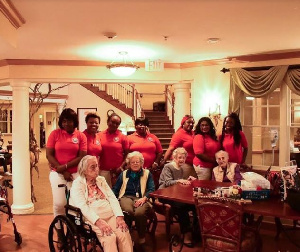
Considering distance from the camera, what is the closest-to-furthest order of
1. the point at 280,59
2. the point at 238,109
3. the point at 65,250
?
the point at 65,250 → the point at 280,59 → the point at 238,109

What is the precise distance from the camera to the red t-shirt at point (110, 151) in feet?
14.7

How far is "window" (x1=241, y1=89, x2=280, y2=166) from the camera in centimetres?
534

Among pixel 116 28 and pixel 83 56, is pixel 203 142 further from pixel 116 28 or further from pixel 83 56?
pixel 83 56

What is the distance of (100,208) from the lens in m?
3.34

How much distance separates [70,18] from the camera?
3182mm

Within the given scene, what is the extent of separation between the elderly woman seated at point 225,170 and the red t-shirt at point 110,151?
4.15ft

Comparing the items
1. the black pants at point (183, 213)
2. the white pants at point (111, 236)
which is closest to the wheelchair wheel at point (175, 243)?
the black pants at point (183, 213)

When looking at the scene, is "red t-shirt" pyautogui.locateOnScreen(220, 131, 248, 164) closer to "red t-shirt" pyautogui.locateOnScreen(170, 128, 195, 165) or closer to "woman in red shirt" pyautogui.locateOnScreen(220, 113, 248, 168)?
"woman in red shirt" pyautogui.locateOnScreen(220, 113, 248, 168)

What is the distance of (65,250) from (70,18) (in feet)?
7.26

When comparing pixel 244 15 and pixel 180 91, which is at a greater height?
pixel 244 15

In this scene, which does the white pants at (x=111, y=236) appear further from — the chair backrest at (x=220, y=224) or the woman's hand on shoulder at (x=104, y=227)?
the chair backrest at (x=220, y=224)

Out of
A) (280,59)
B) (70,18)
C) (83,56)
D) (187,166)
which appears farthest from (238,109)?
(70,18)

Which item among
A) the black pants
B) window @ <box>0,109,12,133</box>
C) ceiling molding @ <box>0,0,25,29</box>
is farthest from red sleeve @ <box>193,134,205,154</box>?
window @ <box>0,109,12,133</box>

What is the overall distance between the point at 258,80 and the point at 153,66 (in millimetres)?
1563
